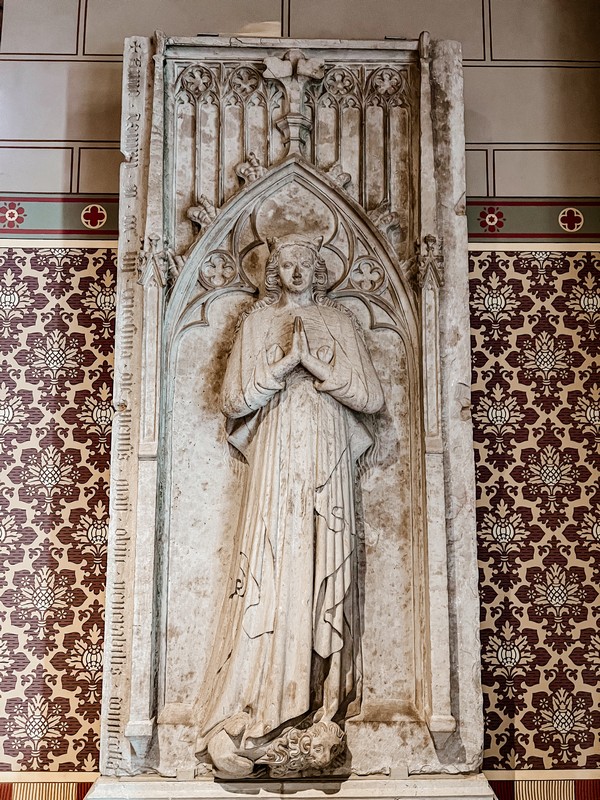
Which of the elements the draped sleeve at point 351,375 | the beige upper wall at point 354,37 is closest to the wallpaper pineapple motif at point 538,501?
the beige upper wall at point 354,37

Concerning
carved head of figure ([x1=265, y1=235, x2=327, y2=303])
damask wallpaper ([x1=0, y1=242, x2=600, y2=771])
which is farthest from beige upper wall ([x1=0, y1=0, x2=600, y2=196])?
carved head of figure ([x1=265, y1=235, x2=327, y2=303])

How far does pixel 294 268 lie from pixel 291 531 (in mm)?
965

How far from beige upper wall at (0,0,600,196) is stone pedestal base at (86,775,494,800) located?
7.65 ft

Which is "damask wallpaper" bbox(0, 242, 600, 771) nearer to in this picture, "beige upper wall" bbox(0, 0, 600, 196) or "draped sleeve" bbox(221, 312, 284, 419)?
"beige upper wall" bbox(0, 0, 600, 196)

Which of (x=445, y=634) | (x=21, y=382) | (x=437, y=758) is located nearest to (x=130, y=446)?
(x=21, y=382)

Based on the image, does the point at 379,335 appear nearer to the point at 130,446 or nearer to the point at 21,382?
the point at 130,446

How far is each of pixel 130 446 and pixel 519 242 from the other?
1.81 meters

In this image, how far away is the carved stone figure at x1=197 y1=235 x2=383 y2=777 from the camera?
3.52 meters

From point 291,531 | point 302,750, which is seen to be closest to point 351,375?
point 291,531

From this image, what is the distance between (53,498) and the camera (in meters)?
4.13

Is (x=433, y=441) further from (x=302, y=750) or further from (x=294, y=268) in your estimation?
(x=302, y=750)

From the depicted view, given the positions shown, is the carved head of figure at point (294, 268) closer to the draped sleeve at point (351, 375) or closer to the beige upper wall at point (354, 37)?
the draped sleeve at point (351, 375)

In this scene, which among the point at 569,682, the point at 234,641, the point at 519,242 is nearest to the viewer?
the point at 234,641

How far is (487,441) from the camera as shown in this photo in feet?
13.8
